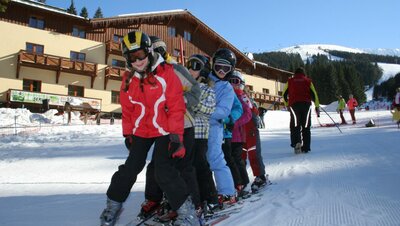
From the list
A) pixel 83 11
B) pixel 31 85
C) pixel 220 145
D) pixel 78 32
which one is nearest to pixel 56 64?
pixel 31 85

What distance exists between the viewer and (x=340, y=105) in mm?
21297

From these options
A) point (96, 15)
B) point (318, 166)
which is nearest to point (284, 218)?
point (318, 166)

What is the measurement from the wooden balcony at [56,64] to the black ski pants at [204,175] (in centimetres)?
2809

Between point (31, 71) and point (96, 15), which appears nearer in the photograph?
point (31, 71)

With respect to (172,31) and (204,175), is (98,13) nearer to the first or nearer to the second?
(172,31)

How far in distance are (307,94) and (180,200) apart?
5.60 meters

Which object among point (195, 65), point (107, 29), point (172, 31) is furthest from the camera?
point (172, 31)

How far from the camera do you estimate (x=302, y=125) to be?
298 inches

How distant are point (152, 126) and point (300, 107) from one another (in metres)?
5.40

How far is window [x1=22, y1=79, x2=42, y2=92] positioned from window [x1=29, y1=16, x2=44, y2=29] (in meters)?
4.71

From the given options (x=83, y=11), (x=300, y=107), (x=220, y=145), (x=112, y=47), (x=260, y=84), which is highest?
(x=83, y=11)

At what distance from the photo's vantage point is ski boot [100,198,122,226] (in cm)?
287

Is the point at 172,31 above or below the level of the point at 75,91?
above

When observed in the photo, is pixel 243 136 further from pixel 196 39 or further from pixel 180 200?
pixel 196 39
